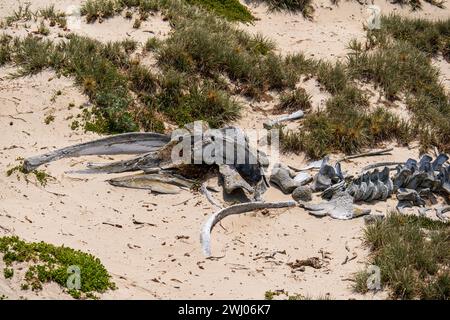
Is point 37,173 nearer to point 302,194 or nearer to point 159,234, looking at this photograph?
point 159,234

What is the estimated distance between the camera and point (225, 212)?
8.73 m

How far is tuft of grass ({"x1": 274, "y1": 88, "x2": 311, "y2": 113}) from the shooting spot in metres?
11.6

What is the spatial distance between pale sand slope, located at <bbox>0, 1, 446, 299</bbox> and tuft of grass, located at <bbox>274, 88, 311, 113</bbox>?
2.49 metres

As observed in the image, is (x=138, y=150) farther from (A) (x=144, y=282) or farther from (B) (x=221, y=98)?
(A) (x=144, y=282)

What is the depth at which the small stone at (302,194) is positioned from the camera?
9297 mm

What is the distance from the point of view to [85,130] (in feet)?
33.6

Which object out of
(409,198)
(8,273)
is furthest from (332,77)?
(8,273)

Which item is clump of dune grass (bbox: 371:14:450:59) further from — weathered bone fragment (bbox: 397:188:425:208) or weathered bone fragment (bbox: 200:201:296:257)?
weathered bone fragment (bbox: 200:201:296:257)

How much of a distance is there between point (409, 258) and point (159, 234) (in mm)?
2516

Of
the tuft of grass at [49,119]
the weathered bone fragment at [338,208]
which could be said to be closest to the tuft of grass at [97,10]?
the tuft of grass at [49,119]

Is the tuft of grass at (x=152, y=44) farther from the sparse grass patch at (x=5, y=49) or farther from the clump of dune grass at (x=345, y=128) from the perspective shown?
the clump of dune grass at (x=345, y=128)

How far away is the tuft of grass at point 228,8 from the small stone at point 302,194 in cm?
505

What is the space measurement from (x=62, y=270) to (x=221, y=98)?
4.69 m
